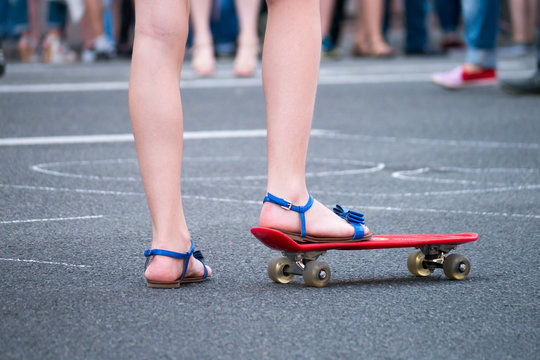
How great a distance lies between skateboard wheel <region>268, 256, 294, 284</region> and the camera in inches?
93.0

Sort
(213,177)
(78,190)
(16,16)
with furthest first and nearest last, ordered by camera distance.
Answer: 1. (16,16)
2. (213,177)
3. (78,190)

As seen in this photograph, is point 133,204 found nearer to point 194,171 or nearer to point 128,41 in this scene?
point 194,171

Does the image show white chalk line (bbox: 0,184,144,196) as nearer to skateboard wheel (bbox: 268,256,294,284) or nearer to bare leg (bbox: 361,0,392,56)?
skateboard wheel (bbox: 268,256,294,284)

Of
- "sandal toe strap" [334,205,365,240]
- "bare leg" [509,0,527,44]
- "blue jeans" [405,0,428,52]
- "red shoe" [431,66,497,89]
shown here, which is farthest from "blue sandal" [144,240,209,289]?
"blue jeans" [405,0,428,52]

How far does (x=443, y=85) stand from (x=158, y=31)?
5436mm

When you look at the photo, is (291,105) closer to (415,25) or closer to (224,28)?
(415,25)

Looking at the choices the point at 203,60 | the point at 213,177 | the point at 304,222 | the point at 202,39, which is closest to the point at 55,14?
the point at 203,60

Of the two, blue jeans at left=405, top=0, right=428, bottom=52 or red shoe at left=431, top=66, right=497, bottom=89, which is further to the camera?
blue jeans at left=405, top=0, right=428, bottom=52

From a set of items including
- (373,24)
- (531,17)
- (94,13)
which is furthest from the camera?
(531,17)

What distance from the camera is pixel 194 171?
13.6 ft

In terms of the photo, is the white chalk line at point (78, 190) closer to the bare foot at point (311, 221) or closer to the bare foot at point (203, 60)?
the bare foot at point (311, 221)

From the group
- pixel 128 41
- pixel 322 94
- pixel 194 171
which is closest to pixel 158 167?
pixel 194 171

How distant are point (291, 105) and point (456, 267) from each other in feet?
1.85

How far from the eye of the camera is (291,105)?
2.37 m
